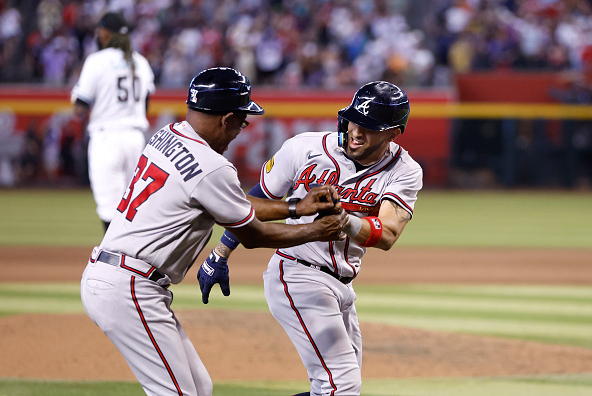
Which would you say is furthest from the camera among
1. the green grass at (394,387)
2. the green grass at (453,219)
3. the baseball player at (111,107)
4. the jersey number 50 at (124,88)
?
the green grass at (453,219)

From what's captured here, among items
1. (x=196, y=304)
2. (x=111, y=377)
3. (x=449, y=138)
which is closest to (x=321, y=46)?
(x=449, y=138)

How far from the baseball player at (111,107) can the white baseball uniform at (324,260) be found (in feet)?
11.6

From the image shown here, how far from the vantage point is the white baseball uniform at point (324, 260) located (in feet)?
12.6

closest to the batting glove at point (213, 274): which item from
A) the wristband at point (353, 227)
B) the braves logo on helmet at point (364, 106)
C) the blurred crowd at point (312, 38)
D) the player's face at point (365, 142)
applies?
the wristband at point (353, 227)

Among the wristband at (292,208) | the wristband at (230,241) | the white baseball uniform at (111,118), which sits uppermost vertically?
the wristband at (292,208)

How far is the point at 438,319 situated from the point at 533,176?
12.2 m

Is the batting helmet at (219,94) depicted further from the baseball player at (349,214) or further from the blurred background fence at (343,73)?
the blurred background fence at (343,73)

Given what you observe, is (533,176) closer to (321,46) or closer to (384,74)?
(384,74)

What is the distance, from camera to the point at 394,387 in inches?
202

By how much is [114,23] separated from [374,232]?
4328 millimetres

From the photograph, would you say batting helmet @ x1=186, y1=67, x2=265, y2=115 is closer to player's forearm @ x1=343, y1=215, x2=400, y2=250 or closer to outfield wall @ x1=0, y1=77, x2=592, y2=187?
player's forearm @ x1=343, y1=215, x2=400, y2=250

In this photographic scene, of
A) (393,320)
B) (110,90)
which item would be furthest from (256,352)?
(110,90)

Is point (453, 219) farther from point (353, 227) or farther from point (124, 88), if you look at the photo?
point (353, 227)

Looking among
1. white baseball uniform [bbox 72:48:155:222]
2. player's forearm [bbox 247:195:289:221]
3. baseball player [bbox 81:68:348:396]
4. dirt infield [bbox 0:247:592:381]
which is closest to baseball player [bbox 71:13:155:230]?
white baseball uniform [bbox 72:48:155:222]
